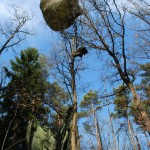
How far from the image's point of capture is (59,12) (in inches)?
338

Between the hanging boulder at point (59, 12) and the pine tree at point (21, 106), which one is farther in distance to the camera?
the pine tree at point (21, 106)

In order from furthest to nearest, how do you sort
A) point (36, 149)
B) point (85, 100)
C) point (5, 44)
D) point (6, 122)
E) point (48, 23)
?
point (85, 100)
point (5, 44)
point (6, 122)
point (48, 23)
point (36, 149)

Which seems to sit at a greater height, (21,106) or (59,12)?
(59,12)

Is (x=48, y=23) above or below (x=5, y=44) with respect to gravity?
below

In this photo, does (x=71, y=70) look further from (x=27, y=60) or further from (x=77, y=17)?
(x=27, y=60)

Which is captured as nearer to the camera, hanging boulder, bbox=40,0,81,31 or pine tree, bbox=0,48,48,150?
hanging boulder, bbox=40,0,81,31

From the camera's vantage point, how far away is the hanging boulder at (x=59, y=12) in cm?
848

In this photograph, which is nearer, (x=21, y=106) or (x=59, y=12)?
(x=59, y=12)

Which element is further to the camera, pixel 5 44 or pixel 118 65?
pixel 5 44

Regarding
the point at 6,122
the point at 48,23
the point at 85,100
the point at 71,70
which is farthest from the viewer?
the point at 85,100

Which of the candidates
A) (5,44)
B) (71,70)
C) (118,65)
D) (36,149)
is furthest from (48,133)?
(5,44)

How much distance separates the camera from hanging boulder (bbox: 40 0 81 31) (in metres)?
8.48

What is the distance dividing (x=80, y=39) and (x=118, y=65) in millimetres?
1637

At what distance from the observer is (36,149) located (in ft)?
24.4
